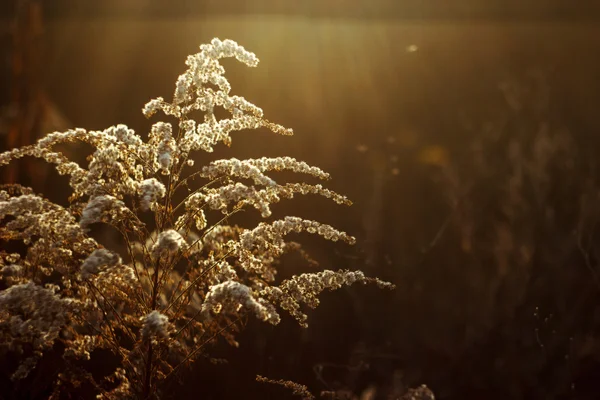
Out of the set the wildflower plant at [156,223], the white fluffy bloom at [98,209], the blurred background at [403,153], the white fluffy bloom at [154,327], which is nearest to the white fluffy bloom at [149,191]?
the wildflower plant at [156,223]

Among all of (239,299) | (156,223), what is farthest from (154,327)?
(156,223)

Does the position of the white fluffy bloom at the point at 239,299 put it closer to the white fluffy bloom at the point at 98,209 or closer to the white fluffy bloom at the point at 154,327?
the white fluffy bloom at the point at 154,327

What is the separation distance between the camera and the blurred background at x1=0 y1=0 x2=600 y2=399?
457 cm

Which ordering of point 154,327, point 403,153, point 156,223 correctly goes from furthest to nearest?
1. point 403,153
2. point 156,223
3. point 154,327

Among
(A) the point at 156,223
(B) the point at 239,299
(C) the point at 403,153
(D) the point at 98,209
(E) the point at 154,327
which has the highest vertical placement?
(C) the point at 403,153

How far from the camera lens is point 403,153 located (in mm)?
7172

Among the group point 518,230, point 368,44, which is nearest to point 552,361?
point 518,230

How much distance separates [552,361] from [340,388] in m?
1.90

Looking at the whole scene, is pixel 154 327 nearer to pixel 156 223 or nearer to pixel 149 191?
pixel 149 191

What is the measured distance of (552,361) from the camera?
4719mm

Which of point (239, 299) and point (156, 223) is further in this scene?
point (156, 223)

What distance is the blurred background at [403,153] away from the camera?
4.57 meters

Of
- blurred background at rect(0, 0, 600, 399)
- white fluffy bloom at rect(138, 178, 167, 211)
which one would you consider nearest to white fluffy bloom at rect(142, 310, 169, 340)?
white fluffy bloom at rect(138, 178, 167, 211)

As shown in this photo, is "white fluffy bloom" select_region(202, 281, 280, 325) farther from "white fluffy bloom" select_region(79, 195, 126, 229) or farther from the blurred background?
the blurred background
